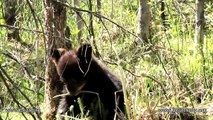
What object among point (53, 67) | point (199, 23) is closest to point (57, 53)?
point (53, 67)

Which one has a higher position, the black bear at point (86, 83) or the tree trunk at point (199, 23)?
the tree trunk at point (199, 23)

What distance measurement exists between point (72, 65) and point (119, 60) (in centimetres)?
176

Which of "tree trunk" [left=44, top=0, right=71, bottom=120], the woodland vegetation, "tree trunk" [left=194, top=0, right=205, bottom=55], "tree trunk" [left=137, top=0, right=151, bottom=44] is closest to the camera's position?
the woodland vegetation

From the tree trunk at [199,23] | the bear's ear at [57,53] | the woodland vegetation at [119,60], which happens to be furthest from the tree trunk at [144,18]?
the bear's ear at [57,53]

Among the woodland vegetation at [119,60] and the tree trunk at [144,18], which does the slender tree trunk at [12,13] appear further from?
the tree trunk at [144,18]

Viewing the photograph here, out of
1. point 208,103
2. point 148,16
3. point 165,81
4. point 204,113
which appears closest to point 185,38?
point 148,16

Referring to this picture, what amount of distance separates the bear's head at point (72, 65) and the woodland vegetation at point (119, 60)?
10 cm

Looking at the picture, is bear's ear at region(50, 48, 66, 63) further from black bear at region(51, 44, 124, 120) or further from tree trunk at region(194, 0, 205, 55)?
tree trunk at region(194, 0, 205, 55)

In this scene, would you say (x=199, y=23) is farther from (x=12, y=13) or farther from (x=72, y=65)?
(x=12, y=13)

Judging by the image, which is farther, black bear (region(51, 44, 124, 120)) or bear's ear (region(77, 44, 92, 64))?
black bear (region(51, 44, 124, 120))

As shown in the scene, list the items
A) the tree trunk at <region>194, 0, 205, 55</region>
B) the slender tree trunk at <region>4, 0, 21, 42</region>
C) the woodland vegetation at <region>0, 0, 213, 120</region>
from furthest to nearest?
the tree trunk at <region>194, 0, 205, 55</region>, the slender tree trunk at <region>4, 0, 21, 42</region>, the woodland vegetation at <region>0, 0, 213, 120</region>

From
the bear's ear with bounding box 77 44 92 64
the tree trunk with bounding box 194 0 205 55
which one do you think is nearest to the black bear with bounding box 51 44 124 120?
the bear's ear with bounding box 77 44 92 64

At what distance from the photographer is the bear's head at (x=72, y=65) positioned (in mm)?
4062

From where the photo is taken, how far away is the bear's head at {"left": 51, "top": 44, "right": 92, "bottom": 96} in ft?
13.3
